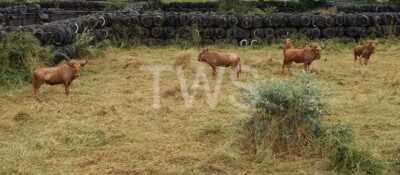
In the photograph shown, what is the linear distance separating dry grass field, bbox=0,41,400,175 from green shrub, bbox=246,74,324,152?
9.5 inches

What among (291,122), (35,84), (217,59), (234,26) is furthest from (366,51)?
(35,84)

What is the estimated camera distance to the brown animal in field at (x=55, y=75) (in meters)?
9.02

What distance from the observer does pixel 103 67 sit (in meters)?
12.1

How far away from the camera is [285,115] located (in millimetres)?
6836

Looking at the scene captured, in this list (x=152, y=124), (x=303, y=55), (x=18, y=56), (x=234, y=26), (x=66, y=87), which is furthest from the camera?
(x=234, y=26)

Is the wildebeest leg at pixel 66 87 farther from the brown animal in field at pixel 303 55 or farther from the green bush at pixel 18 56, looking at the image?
the brown animal in field at pixel 303 55

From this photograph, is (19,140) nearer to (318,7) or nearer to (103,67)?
(103,67)

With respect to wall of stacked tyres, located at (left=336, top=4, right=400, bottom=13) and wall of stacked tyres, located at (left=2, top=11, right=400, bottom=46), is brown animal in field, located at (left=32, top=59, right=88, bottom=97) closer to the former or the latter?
wall of stacked tyres, located at (left=2, top=11, right=400, bottom=46)

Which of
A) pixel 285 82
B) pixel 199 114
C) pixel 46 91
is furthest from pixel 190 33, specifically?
pixel 285 82

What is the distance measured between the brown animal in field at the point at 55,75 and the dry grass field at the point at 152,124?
0.78ft

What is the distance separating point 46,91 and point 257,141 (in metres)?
4.23

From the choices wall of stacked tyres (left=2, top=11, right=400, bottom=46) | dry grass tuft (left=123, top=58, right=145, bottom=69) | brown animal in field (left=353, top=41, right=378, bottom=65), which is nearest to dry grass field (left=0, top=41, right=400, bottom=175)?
dry grass tuft (left=123, top=58, right=145, bottom=69)

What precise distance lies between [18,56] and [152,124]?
12.6 feet

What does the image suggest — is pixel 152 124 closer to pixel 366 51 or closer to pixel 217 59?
pixel 217 59
